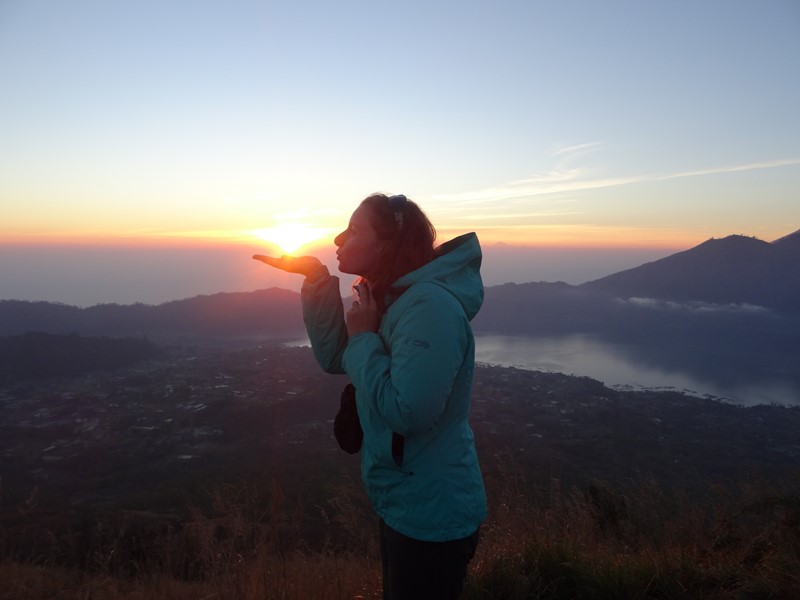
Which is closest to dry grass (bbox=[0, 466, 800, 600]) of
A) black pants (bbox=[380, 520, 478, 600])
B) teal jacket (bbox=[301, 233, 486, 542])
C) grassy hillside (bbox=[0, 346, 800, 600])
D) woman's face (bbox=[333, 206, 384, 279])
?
grassy hillside (bbox=[0, 346, 800, 600])

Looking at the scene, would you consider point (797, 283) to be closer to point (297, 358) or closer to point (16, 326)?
point (297, 358)

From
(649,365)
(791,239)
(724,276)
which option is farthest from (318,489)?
(791,239)

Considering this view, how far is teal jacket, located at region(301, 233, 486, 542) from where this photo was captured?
111 cm

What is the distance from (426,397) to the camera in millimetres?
1098

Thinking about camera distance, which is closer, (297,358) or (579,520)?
(579,520)

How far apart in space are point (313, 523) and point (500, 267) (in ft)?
428

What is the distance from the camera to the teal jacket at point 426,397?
3.65ft

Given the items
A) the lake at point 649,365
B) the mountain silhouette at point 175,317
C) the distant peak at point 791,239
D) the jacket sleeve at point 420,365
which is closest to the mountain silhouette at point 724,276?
the distant peak at point 791,239

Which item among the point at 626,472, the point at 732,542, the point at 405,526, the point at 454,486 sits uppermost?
the point at 454,486

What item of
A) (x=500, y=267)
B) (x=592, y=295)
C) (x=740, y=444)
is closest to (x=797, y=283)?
(x=592, y=295)

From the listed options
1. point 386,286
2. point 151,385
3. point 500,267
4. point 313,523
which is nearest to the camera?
point 386,286

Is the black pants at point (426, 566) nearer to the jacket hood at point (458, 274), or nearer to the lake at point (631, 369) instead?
the jacket hood at point (458, 274)

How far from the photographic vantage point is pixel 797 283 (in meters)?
88.3

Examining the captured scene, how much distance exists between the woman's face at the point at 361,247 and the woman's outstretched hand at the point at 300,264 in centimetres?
20
